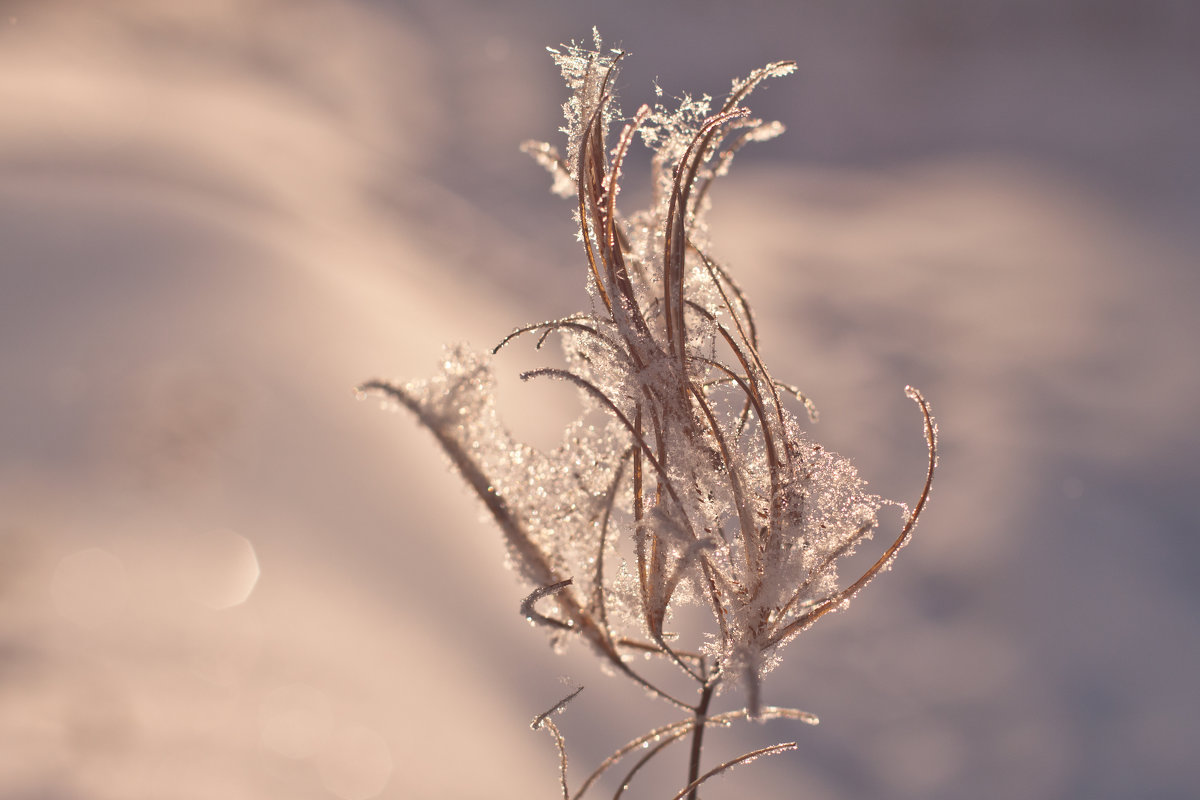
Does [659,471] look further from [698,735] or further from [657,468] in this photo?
[698,735]

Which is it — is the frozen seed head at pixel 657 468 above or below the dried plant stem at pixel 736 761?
above

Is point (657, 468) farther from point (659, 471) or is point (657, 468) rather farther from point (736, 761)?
point (736, 761)

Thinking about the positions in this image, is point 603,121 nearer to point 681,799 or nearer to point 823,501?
point 823,501

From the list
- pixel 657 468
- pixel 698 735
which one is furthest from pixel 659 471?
pixel 698 735

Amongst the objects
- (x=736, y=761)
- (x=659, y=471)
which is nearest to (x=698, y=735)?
(x=736, y=761)

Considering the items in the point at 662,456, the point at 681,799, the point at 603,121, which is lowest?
the point at 681,799

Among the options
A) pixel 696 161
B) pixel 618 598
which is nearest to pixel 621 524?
pixel 618 598

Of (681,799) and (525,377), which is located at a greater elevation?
(525,377)
